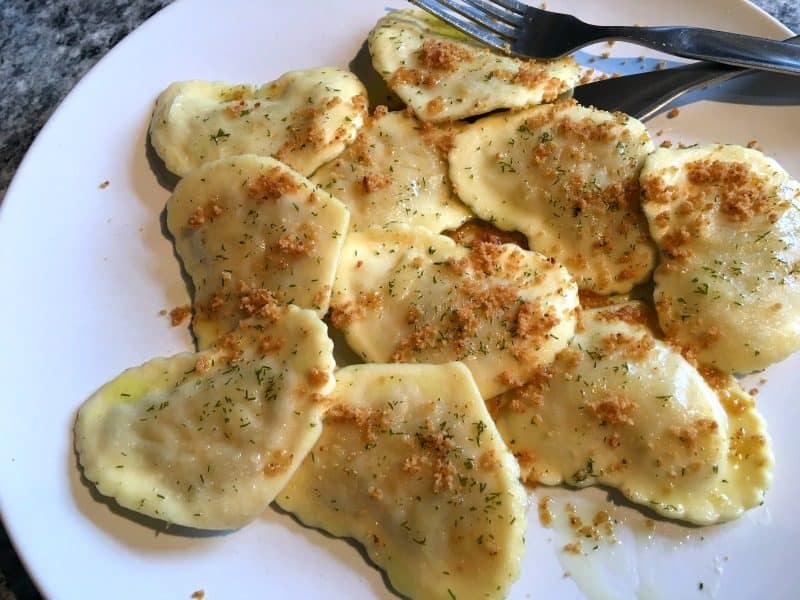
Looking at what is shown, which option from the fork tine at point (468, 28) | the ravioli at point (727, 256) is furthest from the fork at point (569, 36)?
the ravioli at point (727, 256)

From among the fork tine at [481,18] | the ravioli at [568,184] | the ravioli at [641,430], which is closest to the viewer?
the ravioli at [641,430]

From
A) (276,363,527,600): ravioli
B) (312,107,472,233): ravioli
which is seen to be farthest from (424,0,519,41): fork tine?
(276,363,527,600): ravioli

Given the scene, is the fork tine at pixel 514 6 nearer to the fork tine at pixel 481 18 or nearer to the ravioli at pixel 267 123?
the fork tine at pixel 481 18

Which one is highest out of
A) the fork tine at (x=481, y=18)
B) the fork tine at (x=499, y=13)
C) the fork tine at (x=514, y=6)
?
the fork tine at (x=514, y=6)

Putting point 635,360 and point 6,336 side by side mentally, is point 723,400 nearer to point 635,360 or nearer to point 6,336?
point 635,360

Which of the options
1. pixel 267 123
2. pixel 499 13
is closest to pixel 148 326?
pixel 267 123

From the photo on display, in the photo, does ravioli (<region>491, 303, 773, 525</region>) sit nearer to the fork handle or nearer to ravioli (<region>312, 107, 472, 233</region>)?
ravioli (<region>312, 107, 472, 233</region>)
